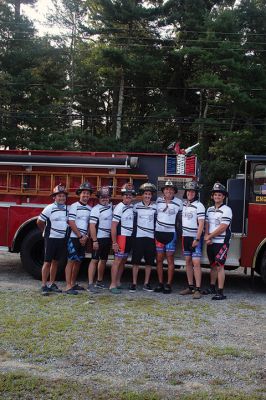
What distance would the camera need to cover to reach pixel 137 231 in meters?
7.74

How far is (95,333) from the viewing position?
5301 mm

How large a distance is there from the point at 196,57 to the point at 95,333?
2371 centimetres

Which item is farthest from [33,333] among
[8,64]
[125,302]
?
[8,64]

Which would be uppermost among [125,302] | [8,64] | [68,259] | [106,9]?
[106,9]

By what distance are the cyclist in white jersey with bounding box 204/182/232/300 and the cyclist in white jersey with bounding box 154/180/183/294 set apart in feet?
1.88

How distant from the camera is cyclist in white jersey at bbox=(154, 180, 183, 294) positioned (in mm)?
7676

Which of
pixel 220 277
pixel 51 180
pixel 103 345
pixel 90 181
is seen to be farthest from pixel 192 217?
pixel 103 345

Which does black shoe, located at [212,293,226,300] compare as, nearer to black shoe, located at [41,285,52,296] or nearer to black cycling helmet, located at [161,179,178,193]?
black cycling helmet, located at [161,179,178,193]

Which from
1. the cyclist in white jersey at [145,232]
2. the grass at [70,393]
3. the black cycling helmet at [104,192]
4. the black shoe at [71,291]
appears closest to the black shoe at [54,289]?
the black shoe at [71,291]

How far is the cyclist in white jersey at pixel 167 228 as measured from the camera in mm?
7676

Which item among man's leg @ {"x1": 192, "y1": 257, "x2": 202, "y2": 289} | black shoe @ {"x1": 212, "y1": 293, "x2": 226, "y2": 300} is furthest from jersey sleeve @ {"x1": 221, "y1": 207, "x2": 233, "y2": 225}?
black shoe @ {"x1": 212, "y1": 293, "x2": 226, "y2": 300}

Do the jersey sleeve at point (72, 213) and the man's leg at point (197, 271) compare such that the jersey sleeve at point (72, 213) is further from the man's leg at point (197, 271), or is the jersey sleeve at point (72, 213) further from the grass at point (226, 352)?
the grass at point (226, 352)

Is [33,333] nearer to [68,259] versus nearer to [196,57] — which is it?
[68,259]

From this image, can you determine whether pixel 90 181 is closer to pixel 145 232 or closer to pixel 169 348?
pixel 145 232
